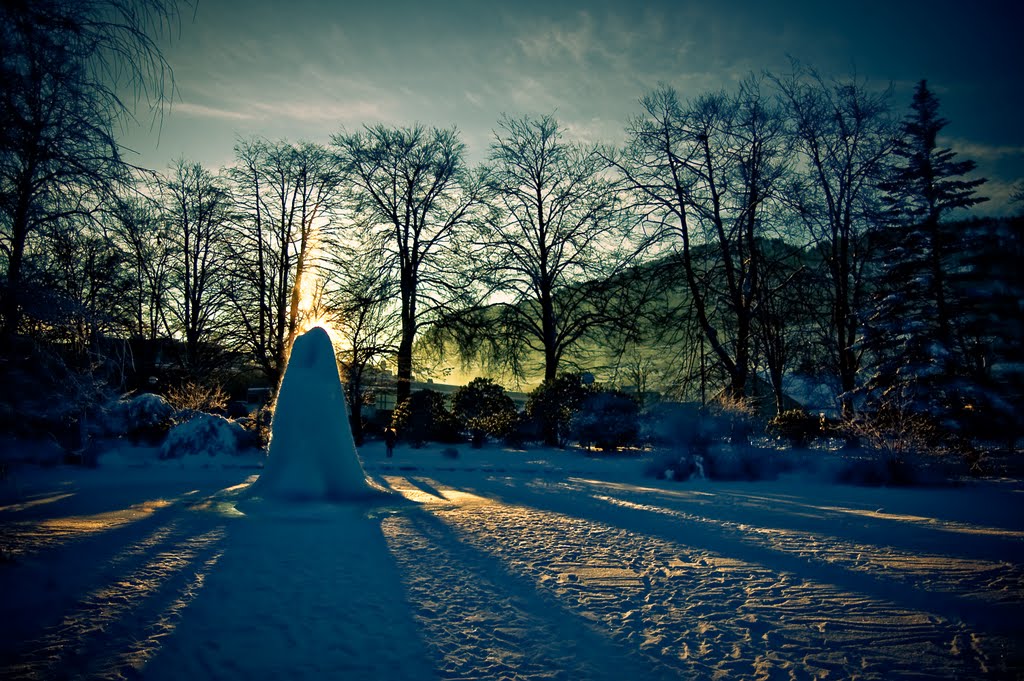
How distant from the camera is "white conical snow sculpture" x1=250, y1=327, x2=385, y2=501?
787 cm

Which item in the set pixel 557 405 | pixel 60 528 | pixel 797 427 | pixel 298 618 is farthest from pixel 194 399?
pixel 797 427

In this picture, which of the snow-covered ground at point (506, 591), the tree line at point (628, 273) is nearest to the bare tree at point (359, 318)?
the tree line at point (628, 273)

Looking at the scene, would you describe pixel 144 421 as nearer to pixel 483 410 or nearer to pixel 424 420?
pixel 424 420

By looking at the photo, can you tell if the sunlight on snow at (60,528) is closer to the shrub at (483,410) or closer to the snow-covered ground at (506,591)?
A: the snow-covered ground at (506,591)

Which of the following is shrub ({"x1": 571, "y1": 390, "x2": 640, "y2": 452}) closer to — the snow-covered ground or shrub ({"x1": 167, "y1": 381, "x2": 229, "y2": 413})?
the snow-covered ground

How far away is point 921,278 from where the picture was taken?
599 inches

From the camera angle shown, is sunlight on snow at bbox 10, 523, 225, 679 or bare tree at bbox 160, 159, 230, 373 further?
bare tree at bbox 160, 159, 230, 373

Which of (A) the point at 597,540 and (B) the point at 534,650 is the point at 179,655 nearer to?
(B) the point at 534,650

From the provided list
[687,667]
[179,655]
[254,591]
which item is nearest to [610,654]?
[687,667]

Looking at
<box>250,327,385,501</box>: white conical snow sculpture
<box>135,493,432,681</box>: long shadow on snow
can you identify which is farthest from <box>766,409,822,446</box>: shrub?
<box>135,493,432,681</box>: long shadow on snow

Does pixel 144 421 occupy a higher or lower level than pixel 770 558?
higher

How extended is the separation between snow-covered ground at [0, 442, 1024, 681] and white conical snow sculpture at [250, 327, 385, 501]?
53 cm

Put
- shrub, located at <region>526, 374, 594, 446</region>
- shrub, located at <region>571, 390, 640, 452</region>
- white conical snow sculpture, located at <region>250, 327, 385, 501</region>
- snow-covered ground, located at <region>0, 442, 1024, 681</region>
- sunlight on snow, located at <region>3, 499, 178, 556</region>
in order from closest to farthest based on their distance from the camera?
snow-covered ground, located at <region>0, 442, 1024, 681</region>
sunlight on snow, located at <region>3, 499, 178, 556</region>
white conical snow sculpture, located at <region>250, 327, 385, 501</region>
shrub, located at <region>571, 390, 640, 452</region>
shrub, located at <region>526, 374, 594, 446</region>

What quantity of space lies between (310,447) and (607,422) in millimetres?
11645
